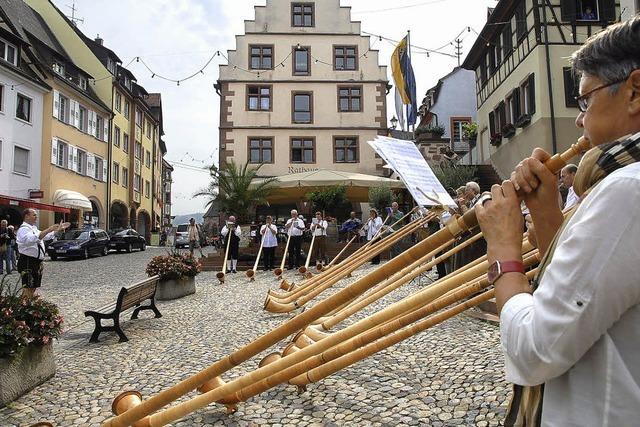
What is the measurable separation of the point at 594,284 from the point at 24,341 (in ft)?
14.9

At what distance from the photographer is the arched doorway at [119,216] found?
38469 mm

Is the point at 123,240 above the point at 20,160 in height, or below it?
below

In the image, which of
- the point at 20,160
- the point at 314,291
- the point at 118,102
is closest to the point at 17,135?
the point at 20,160

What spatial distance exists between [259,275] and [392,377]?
976 cm

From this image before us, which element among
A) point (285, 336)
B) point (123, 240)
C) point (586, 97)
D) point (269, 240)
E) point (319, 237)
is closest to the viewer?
point (586, 97)

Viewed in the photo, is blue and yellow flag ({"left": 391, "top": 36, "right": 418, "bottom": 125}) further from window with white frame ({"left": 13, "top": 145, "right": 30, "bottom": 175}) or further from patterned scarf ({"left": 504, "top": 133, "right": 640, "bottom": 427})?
window with white frame ({"left": 13, "top": 145, "right": 30, "bottom": 175})

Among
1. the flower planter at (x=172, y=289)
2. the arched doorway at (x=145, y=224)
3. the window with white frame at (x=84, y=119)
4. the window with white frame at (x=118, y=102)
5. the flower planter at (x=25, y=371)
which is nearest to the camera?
the flower planter at (x=25, y=371)

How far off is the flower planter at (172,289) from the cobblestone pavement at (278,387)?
2002mm

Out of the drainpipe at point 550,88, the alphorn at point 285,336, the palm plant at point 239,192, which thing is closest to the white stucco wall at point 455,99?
the drainpipe at point 550,88

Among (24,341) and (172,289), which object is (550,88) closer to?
(172,289)

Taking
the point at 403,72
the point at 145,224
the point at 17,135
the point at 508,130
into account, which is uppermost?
the point at 403,72

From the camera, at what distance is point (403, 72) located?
19.2 m

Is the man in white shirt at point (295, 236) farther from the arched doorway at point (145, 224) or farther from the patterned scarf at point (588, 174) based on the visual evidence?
the arched doorway at point (145, 224)

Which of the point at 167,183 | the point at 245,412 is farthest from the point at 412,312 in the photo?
the point at 167,183
